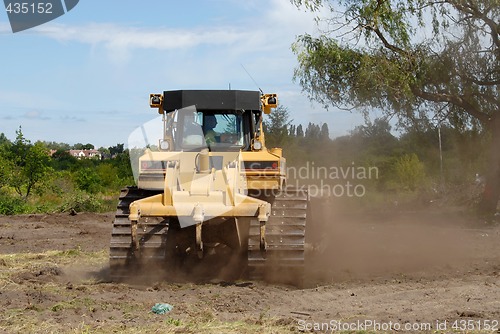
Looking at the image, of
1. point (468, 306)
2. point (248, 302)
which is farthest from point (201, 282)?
point (468, 306)

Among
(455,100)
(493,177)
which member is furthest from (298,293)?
(493,177)

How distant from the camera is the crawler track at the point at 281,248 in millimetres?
9656

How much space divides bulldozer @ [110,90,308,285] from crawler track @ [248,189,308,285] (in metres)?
0.01

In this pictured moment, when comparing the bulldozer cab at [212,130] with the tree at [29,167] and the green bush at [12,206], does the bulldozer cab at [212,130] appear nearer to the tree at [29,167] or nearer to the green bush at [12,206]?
the green bush at [12,206]

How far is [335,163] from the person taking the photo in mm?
24609

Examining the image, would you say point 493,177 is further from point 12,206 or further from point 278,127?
point 12,206

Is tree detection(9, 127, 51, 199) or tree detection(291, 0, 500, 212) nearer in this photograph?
tree detection(291, 0, 500, 212)

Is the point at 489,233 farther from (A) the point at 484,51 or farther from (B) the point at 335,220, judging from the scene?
(A) the point at 484,51

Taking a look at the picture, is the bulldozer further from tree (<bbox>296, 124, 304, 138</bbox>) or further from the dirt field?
tree (<bbox>296, 124, 304, 138</bbox>)

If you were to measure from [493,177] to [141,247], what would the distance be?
1363 centimetres

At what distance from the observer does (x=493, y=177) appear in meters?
20.2

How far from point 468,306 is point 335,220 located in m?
10.2

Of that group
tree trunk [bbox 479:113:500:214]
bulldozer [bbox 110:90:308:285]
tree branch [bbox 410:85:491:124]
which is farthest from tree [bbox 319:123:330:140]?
bulldozer [bbox 110:90:308:285]

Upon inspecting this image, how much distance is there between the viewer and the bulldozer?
372 inches
